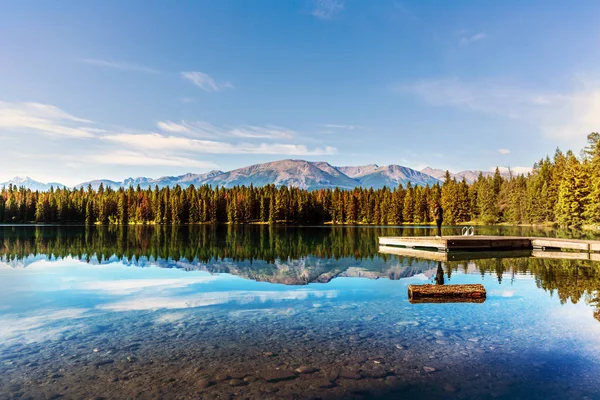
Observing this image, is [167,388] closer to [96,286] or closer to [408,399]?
[408,399]

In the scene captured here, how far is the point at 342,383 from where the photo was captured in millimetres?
9484

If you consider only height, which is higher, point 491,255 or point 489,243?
point 489,243

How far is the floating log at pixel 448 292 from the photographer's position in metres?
18.8

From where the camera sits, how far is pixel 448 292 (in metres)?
18.9

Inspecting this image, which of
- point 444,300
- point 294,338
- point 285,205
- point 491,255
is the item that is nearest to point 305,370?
point 294,338

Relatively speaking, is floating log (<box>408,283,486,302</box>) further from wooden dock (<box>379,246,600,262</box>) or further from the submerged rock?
wooden dock (<box>379,246,600,262</box>)

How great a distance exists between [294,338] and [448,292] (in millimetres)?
9235

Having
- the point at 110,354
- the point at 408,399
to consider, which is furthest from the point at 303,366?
the point at 110,354

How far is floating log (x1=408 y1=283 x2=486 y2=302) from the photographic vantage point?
61.8 ft

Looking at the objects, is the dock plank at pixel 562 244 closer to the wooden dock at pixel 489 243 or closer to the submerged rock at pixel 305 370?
the wooden dock at pixel 489 243

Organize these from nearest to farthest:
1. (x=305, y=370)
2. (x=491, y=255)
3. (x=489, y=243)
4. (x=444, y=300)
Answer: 1. (x=305, y=370)
2. (x=444, y=300)
3. (x=491, y=255)
4. (x=489, y=243)

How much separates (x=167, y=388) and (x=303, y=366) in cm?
338

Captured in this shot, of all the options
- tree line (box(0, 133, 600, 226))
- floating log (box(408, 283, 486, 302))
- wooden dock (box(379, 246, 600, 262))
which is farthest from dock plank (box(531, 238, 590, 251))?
tree line (box(0, 133, 600, 226))

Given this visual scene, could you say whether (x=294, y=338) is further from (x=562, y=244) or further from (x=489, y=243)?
(x=562, y=244)
